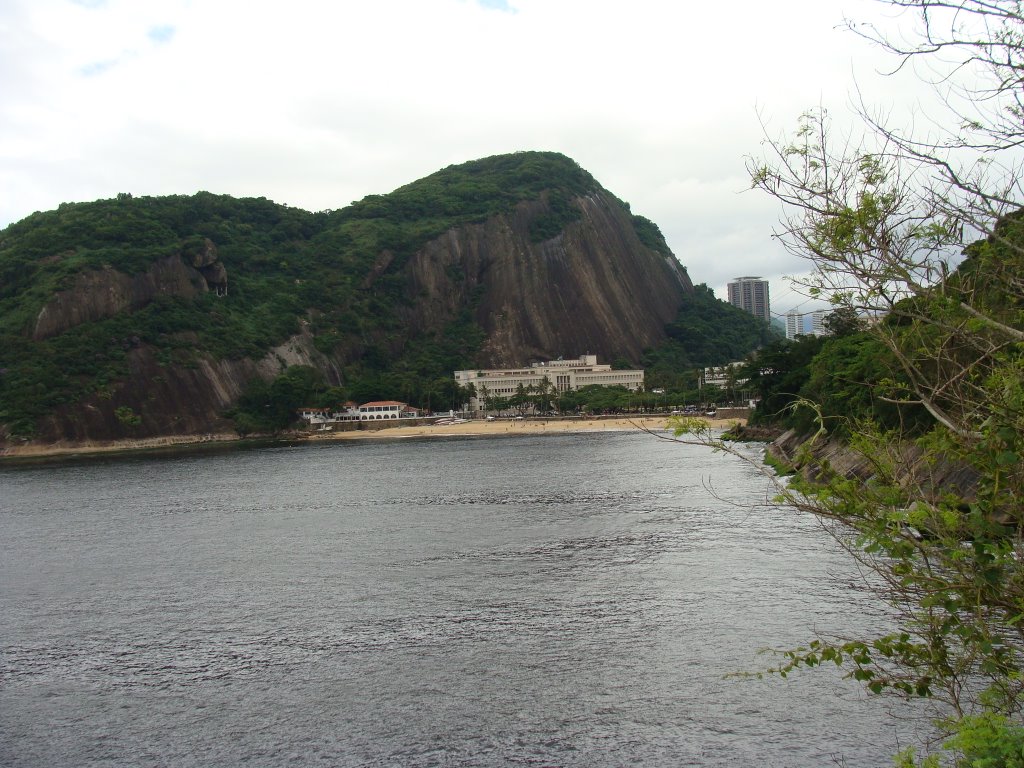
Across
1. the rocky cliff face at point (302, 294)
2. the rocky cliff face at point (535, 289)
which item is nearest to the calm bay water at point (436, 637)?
the rocky cliff face at point (302, 294)

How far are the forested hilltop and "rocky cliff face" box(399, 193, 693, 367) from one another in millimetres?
303

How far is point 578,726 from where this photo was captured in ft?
46.1

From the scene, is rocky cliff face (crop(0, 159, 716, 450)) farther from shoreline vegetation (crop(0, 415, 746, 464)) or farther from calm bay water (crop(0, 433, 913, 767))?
calm bay water (crop(0, 433, 913, 767))

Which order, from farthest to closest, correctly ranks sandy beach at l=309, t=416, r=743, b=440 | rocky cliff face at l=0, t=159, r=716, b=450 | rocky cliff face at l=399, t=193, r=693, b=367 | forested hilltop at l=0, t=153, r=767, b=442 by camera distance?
1. rocky cliff face at l=399, t=193, r=693, b=367
2. sandy beach at l=309, t=416, r=743, b=440
3. forested hilltop at l=0, t=153, r=767, b=442
4. rocky cliff face at l=0, t=159, r=716, b=450

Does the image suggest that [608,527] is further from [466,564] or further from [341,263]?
[341,263]

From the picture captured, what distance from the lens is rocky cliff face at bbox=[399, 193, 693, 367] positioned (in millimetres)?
158375

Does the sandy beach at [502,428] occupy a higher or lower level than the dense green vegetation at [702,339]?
lower

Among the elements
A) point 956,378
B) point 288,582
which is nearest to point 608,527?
point 288,582

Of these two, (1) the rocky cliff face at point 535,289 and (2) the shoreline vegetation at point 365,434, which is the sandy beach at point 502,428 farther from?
(1) the rocky cliff face at point 535,289

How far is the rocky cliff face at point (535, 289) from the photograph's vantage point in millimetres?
158375

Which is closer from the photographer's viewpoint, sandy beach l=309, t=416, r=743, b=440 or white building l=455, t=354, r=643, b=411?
sandy beach l=309, t=416, r=743, b=440

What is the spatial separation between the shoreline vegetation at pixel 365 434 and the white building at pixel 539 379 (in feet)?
41.0

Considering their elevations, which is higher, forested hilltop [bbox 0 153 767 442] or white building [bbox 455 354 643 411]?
forested hilltop [bbox 0 153 767 442]

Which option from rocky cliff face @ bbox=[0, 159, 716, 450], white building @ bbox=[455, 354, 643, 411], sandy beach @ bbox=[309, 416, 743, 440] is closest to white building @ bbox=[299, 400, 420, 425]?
sandy beach @ bbox=[309, 416, 743, 440]
